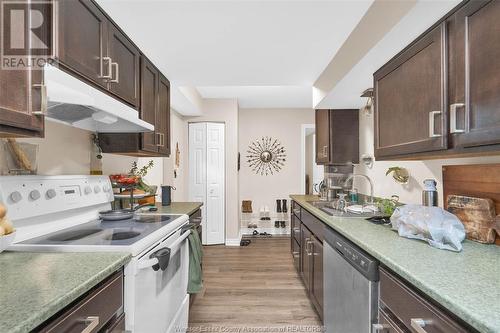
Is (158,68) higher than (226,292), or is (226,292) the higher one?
(158,68)

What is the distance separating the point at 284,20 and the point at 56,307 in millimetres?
1712

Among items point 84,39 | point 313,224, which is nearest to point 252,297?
point 313,224

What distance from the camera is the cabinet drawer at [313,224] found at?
1.96m

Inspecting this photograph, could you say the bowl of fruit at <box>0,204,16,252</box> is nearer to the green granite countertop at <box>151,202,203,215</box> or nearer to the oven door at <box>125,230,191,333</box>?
the oven door at <box>125,230,191,333</box>

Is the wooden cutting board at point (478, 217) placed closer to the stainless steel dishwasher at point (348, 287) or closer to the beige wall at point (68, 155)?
the stainless steel dishwasher at point (348, 287)

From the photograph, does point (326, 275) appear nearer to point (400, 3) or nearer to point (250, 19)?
point (400, 3)

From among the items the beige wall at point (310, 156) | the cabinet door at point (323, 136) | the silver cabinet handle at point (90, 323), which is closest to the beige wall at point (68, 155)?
the silver cabinet handle at point (90, 323)

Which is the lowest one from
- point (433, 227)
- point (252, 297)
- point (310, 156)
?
point (252, 297)

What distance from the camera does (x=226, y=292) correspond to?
8.46ft

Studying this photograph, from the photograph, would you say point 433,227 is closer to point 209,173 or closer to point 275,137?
point 209,173

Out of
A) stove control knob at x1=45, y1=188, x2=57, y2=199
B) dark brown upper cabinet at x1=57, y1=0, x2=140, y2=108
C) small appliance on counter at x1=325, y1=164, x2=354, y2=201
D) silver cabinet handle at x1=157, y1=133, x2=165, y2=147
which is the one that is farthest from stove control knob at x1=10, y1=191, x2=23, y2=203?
small appliance on counter at x1=325, y1=164, x2=354, y2=201

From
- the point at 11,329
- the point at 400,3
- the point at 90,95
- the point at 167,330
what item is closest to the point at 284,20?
the point at 400,3

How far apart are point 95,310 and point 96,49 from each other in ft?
4.23

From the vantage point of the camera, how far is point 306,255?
7.93ft
